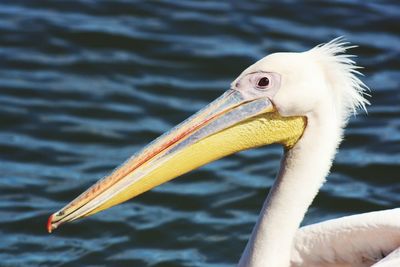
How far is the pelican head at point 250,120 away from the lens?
14.6 ft

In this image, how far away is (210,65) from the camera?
351 inches

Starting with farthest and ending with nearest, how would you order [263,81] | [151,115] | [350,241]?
1. [151,115]
2. [350,241]
3. [263,81]

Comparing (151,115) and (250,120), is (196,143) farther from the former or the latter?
(151,115)

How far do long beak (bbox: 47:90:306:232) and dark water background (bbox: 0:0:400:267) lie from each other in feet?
5.86

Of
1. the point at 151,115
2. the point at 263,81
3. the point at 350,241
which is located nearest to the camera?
the point at 263,81

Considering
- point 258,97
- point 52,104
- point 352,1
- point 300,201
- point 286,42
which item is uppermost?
point 352,1

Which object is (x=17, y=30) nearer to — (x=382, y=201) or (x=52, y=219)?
(x=382, y=201)

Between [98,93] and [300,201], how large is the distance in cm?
407

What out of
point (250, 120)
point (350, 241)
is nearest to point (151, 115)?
point (250, 120)

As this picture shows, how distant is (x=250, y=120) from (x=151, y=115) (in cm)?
350

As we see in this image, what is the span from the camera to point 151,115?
805 centimetres

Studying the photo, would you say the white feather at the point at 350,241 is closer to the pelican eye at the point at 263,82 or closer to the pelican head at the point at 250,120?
the pelican head at the point at 250,120

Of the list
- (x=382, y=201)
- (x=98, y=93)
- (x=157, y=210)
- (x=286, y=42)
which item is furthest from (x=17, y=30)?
(x=382, y=201)

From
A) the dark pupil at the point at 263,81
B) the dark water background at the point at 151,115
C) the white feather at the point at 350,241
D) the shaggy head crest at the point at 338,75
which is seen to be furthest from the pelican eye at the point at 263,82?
the dark water background at the point at 151,115
